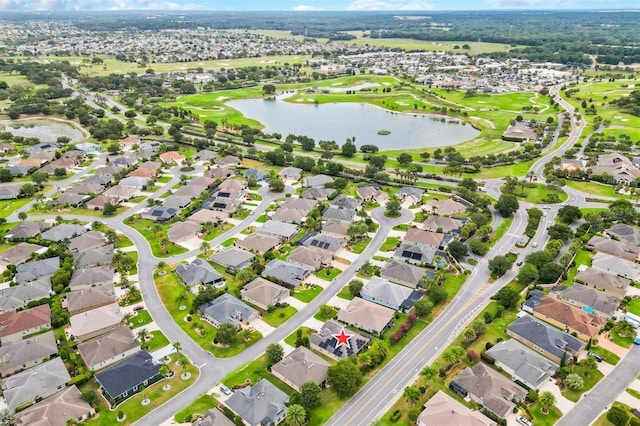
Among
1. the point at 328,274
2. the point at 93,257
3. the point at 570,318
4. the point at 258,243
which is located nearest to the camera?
the point at 570,318

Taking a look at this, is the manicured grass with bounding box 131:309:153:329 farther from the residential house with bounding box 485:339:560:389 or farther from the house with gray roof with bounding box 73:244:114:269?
the residential house with bounding box 485:339:560:389

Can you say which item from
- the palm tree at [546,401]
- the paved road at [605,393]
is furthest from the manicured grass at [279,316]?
the paved road at [605,393]

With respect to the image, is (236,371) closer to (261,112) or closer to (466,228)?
(466,228)

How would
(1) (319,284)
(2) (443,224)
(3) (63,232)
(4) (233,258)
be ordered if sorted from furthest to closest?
(2) (443,224), (3) (63,232), (4) (233,258), (1) (319,284)

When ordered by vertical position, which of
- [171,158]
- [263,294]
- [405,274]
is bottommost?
[263,294]

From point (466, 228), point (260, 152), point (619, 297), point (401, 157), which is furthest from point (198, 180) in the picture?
point (619, 297)

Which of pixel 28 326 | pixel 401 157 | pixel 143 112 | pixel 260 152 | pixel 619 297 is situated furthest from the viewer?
pixel 143 112

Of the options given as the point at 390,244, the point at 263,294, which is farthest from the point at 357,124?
the point at 263,294

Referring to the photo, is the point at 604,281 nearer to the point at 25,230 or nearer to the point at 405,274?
the point at 405,274
